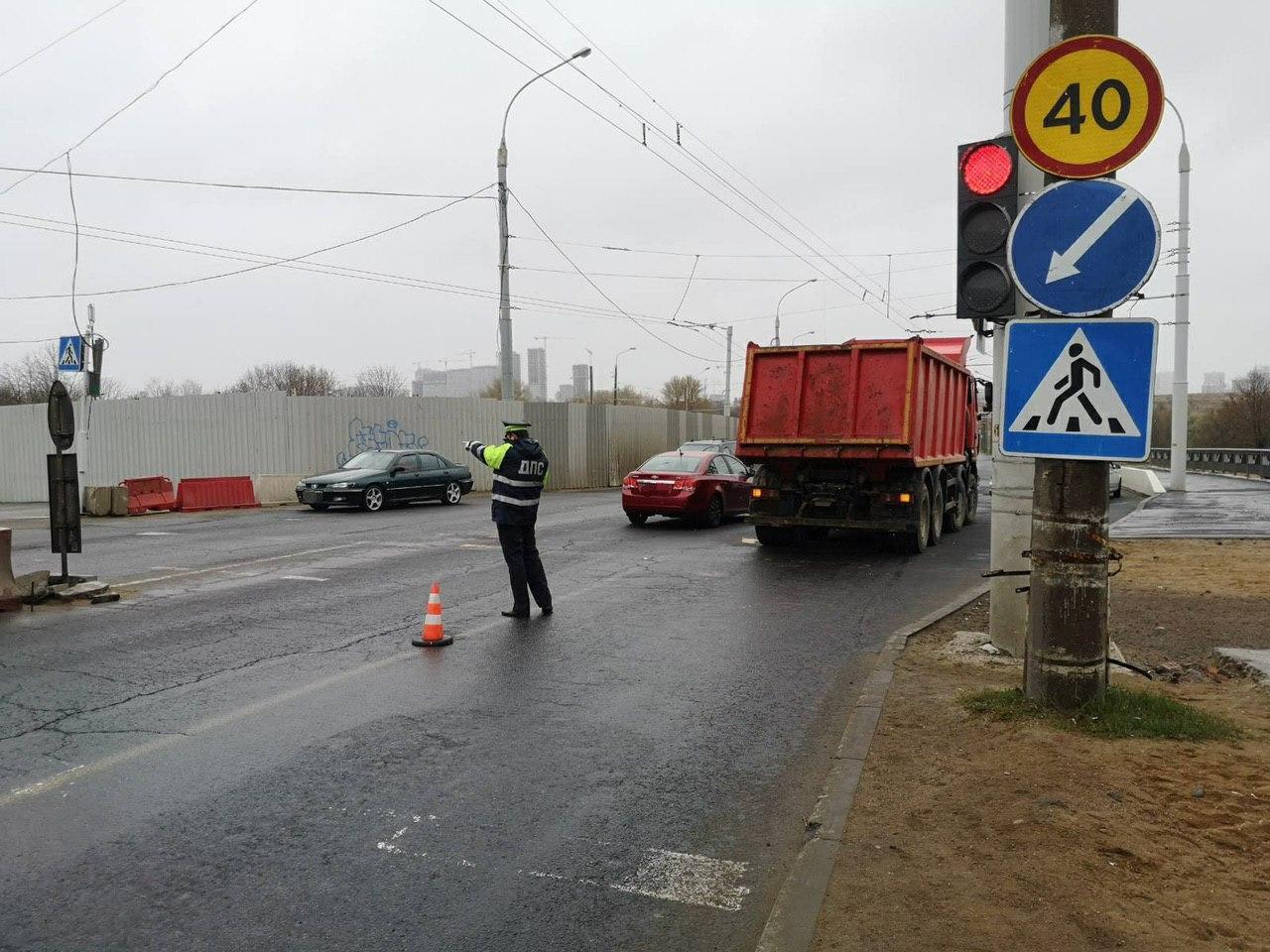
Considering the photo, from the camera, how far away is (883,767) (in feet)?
16.1

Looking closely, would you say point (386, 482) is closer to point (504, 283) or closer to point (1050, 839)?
point (504, 283)

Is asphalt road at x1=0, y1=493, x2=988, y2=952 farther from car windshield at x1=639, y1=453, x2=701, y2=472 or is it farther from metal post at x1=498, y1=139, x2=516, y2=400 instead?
metal post at x1=498, y1=139, x2=516, y2=400

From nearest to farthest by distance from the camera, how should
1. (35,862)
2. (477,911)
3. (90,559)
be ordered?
(477,911) → (35,862) → (90,559)

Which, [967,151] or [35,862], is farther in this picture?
[967,151]

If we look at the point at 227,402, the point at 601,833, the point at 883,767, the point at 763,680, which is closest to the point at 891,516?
the point at 763,680

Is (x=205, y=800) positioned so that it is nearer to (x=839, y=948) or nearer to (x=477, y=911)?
(x=477, y=911)

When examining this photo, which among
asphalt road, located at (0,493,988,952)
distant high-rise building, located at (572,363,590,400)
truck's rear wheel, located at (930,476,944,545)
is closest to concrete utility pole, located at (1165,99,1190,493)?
truck's rear wheel, located at (930,476,944,545)

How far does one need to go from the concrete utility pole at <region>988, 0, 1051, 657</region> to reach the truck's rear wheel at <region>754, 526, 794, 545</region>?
7.54 meters

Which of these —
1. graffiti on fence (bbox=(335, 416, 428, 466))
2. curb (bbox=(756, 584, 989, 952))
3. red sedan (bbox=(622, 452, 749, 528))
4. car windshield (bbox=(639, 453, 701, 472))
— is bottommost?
curb (bbox=(756, 584, 989, 952))

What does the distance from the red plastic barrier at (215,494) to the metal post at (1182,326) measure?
2517cm

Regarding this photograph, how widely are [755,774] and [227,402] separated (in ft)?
82.3

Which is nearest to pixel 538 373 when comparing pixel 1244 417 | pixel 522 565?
pixel 1244 417

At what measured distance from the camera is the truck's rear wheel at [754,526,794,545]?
15.1m

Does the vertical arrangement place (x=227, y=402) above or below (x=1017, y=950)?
above
